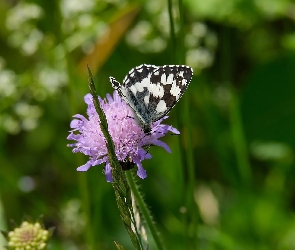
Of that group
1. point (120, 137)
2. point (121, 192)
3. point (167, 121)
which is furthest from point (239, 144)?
point (121, 192)

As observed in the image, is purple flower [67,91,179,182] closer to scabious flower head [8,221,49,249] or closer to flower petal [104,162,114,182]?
flower petal [104,162,114,182]

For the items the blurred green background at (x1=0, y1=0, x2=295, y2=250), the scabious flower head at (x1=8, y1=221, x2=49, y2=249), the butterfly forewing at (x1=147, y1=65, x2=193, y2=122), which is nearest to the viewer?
the butterfly forewing at (x1=147, y1=65, x2=193, y2=122)

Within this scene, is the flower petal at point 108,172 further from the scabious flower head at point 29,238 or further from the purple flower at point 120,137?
the scabious flower head at point 29,238

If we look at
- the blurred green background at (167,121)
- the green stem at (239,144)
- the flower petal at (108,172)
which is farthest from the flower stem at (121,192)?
the green stem at (239,144)

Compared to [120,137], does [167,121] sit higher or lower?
higher

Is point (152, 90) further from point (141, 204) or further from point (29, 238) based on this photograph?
point (29, 238)

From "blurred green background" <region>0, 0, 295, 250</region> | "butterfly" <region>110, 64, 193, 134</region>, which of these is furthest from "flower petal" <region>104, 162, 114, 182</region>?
"blurred green background" <region>0, 0, 295, 250</region>

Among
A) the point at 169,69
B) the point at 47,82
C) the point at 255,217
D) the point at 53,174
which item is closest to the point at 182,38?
the point at 169,69
